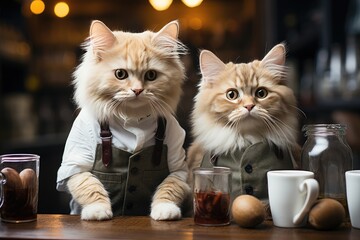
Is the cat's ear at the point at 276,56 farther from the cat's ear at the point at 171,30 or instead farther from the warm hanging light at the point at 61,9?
the warm hanging light at the point at 61,9

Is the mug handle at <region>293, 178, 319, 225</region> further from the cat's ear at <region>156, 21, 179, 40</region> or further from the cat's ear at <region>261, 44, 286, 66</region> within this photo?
the cat's ear at <region>156, 21, 179, 40</region>

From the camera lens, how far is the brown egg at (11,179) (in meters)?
1.09

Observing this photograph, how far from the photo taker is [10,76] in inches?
152

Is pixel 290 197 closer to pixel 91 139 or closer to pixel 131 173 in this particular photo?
pixel 131 173

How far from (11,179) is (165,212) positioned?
337mm

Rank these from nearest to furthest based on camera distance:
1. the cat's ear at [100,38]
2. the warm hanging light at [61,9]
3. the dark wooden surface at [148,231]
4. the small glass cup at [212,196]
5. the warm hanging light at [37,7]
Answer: the dark wooden surface at [148,231] → the small glass cup at [212,196] → the cat's ear at [100,38] → the warm hanging light at [37,7] → the warm hanging light at [61,9]

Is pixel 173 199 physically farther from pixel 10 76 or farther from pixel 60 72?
pixel 60 72

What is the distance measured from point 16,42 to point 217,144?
9.84ft

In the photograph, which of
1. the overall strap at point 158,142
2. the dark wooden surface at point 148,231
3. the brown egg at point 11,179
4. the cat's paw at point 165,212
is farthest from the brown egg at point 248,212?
the brown egg at point 11,179

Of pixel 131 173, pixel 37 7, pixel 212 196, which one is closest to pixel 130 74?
pixel 131 173

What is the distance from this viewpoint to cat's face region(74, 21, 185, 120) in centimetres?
116

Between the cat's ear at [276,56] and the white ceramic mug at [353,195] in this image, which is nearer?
the white ceramic mug at [353,195]

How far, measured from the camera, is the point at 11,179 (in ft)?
3.59

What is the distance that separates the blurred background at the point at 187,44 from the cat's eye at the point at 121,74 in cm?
25
